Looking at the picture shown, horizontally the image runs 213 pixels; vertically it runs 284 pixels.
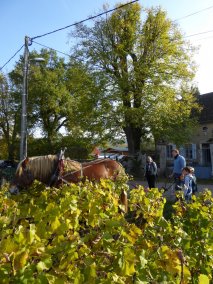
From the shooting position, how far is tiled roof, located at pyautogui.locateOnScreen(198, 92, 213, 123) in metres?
29.3

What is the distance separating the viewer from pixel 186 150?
3031cm

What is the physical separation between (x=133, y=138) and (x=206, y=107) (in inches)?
313

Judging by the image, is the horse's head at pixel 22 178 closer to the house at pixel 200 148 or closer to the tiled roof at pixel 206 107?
the house at pixel 200 148

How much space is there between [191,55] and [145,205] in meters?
25.3

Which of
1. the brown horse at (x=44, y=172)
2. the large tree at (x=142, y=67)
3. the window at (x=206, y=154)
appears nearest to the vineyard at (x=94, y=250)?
the brown horse at (x=44, y=172)

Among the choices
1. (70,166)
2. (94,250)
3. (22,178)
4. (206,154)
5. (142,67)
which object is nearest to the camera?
(94,250)

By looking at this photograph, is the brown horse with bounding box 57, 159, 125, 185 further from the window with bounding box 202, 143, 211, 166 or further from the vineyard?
the window with bounding box 202, 143, 211, 166

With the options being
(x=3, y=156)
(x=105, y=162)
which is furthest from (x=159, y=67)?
(x=3, y=156)

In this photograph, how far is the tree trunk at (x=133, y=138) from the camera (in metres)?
27.5

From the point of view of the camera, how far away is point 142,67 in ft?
82.3

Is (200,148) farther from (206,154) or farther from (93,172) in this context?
(93,172)

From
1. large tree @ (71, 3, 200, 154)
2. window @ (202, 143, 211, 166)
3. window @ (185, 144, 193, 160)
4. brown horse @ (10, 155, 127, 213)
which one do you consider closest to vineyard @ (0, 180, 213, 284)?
brown horse @ (10, 155, 127, 213)

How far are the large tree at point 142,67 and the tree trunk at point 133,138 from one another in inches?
1.2

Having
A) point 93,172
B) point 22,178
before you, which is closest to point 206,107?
point 93,172
